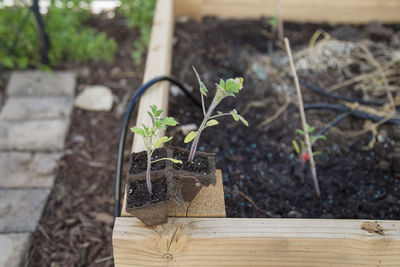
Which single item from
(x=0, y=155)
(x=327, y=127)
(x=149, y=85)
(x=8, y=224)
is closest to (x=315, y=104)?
(x=327, y=127)

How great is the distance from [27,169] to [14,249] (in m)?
0.61

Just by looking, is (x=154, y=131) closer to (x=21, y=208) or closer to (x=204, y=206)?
(x=204, y=206)

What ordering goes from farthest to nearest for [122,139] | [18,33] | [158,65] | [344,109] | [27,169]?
[18,33] < [27,169] < [344,109] < [158,65] < [122,139]

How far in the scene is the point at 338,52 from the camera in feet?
8.88

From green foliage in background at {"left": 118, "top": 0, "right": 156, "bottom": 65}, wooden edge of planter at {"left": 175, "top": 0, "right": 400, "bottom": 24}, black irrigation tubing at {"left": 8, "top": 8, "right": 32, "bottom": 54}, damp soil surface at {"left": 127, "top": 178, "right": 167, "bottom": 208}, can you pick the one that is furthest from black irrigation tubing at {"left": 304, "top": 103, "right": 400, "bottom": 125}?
black irrigation tubing at {"left": 8, "top": 8, "right": 32, "bottom": 54}

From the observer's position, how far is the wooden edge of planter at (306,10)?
3.00 metres

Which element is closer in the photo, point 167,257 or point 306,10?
point 167,257

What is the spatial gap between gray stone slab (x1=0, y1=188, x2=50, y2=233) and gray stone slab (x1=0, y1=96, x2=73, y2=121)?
2.20ft

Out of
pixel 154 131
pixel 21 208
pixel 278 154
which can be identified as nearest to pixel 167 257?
pixel 154 131

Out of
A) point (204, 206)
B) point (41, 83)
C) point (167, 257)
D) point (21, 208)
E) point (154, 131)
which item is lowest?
point (21, 208)

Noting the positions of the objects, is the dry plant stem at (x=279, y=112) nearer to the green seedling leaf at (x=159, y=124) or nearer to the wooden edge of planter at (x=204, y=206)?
the wooden edge of planter at (x=204, y=206)

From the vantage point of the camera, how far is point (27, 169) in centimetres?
233

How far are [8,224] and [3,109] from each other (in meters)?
1.06

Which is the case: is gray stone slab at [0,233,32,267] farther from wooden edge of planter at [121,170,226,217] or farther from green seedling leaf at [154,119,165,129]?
green seedling leaf at [154,119,165,129]
